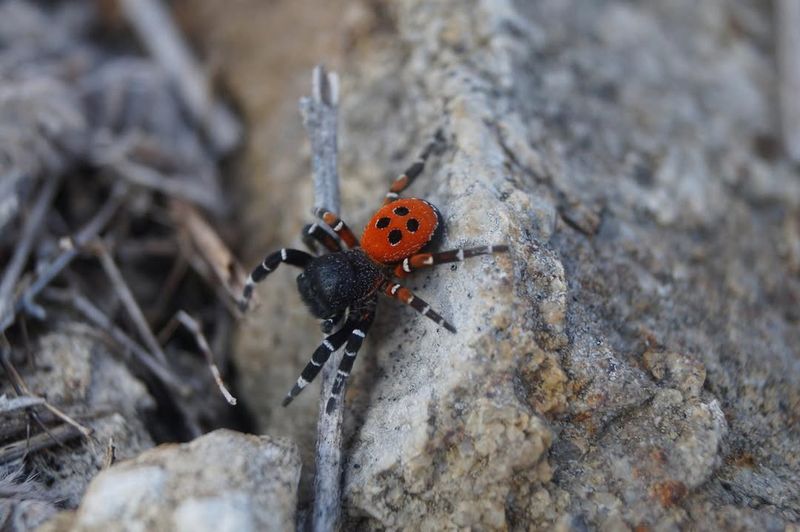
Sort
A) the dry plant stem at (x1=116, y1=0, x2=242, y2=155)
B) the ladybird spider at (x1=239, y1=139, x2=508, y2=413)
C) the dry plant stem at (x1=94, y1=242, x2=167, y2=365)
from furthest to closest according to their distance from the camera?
the dry plant stem at (x1=116, y1=0, x2=242, y2=155)
the dry plant stem at (x1=94, y1=242, x2=167, y2=365)
the ladybird spider at (x1=239, y1=139, x2=508, y2=413)

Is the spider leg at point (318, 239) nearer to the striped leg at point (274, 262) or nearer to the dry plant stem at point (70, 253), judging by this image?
the striped leg at point (274, 262)

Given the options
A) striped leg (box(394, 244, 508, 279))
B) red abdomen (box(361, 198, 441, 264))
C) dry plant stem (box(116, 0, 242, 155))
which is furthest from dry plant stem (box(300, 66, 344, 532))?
dry plant stem (box(116, 0, 242, 155))

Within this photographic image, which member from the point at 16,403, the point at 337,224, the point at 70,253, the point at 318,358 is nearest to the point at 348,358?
the point at 318,358

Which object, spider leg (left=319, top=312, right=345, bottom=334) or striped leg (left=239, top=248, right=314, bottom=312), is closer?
spider leg (left=319, top=312, right=345, bottom=334)

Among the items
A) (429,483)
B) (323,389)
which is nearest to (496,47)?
(323,389)

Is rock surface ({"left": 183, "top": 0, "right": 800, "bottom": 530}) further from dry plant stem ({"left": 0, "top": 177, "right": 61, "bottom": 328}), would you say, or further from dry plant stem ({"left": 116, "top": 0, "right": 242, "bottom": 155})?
dry plant stem ({"left": 0, "top": 177, "right": 61, "bottom": 328})

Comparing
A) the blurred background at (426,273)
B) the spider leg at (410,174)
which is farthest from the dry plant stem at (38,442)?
the spider leg at (410,174)

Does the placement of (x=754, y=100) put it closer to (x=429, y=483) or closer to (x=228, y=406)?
(x=429, y=483)

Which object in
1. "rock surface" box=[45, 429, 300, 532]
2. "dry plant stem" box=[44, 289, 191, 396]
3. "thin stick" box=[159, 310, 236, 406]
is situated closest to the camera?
"rock surface" box=[45, 429, 300, 532]
